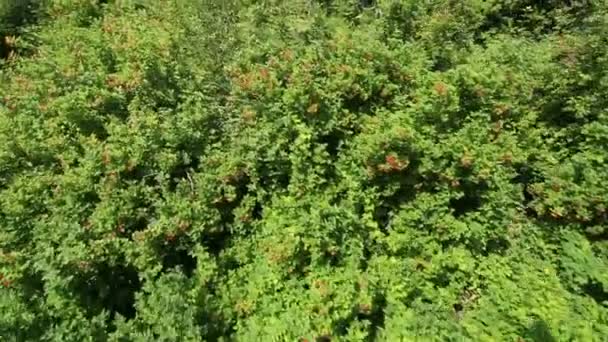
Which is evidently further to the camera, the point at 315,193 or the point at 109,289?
the point at 315,193

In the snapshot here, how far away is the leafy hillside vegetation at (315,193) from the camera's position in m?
3.36

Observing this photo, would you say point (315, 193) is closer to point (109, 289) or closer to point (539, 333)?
point (109, 289)

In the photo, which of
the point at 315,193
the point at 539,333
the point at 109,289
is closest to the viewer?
the point at 539,333

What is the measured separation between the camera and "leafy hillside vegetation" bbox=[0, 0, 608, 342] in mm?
3359

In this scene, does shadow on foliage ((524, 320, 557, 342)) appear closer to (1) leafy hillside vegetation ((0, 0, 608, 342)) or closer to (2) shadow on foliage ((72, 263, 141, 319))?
(1) leafy hillside vegetation ((0, 0, 608, 342))

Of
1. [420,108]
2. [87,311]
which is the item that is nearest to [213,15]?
[420,108]

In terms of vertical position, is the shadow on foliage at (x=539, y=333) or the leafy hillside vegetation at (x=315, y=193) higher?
the leafy hillside vegetation at (x=315, y=193)

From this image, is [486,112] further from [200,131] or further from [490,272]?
[200,131]

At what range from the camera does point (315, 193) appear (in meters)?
3.72

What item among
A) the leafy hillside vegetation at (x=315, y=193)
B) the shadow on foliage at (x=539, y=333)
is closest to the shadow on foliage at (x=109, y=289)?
the leafy hillside vegetation at (x=315, y=193)

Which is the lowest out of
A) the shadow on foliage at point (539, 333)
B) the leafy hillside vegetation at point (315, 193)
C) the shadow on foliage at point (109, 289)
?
the shadow on foliage at point (109, 289)

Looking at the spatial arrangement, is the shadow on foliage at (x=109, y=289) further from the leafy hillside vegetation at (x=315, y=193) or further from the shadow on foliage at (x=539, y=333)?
the shadow on foliage at (x=539, y=333)

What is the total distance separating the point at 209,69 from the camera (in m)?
4.38

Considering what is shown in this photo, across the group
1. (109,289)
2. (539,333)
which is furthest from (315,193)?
(539,333)
